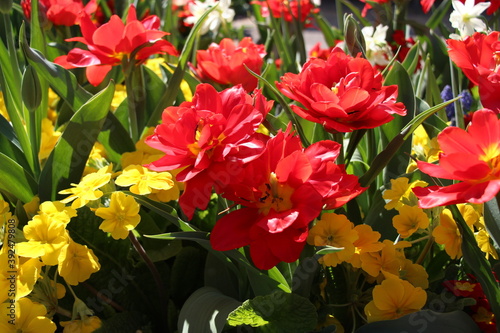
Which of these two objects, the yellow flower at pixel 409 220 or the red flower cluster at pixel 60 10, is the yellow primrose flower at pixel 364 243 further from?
the red flower cluster at pixel 60 10

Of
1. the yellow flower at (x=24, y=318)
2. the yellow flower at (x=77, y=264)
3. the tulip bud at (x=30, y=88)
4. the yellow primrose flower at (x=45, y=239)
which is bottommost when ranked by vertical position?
the yellow flower at (x=24, y=318)

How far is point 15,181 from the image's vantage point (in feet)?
3.44

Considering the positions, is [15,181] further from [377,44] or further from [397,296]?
[377,44]

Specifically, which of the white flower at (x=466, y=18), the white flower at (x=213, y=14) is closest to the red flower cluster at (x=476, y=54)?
the white flower at (x=466, y=18)

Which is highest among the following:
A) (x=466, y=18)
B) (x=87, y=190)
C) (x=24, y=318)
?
(x=466, y=18)

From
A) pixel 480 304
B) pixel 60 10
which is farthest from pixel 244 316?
pixel 60 10

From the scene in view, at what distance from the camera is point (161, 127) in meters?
0.76

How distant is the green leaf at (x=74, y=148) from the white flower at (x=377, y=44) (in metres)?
0.77

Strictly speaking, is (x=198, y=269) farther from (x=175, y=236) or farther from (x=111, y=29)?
(x=111, y=29)

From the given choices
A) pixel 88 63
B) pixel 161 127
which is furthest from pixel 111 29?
pixel 161 127

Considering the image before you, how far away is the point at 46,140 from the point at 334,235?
0.69 metres

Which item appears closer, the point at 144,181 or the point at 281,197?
the point at 281,197

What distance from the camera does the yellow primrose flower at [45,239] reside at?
80 cm

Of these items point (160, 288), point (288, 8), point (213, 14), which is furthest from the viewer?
point (288, 8)
